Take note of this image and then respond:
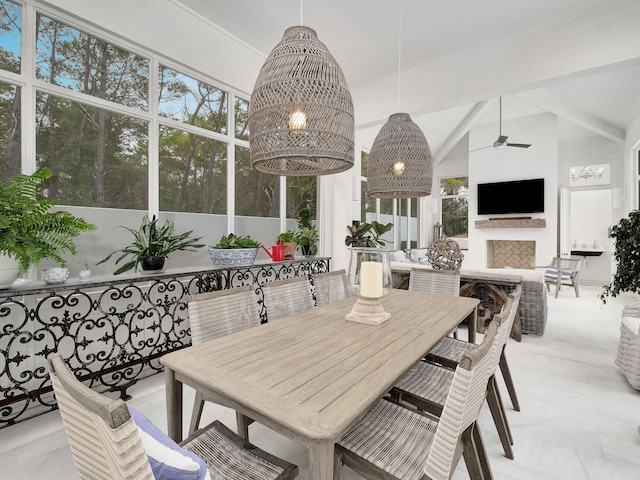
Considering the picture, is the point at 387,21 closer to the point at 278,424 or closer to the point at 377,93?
the point at 377,93

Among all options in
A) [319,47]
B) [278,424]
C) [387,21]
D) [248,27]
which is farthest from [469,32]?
[278,424]

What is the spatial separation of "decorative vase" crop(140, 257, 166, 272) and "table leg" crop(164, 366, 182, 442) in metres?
1.50

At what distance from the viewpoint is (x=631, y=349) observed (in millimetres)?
2492

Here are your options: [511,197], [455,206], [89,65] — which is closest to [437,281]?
[89,65]

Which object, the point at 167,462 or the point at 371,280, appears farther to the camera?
the point at 371,280

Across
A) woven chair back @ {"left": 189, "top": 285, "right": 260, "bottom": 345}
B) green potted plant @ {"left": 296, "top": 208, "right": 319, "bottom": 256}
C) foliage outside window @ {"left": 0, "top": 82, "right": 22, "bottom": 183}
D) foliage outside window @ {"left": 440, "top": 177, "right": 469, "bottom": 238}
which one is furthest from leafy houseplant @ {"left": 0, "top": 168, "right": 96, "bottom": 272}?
foliage outside window @ {"left": 440, "top": 177, "right": 469, "bottom": 238}

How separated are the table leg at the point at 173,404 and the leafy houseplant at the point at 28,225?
1.12m

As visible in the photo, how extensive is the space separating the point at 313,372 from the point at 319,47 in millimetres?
1373

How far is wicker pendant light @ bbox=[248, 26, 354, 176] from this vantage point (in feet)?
4.42

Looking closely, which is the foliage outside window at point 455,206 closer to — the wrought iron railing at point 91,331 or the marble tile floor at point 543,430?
the marble tile floor at point 543,430

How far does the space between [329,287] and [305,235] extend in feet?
5.14

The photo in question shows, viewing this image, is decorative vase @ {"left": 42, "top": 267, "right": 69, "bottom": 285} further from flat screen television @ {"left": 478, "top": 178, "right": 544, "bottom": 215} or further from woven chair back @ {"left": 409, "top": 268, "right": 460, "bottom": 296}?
flat screen television @ {"left": 478, "top": 178, "right": 544, "bottom": 215}

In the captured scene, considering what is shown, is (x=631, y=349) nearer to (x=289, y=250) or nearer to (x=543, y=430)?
(x=543, y=430)

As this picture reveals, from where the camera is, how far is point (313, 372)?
1159 millimetres
